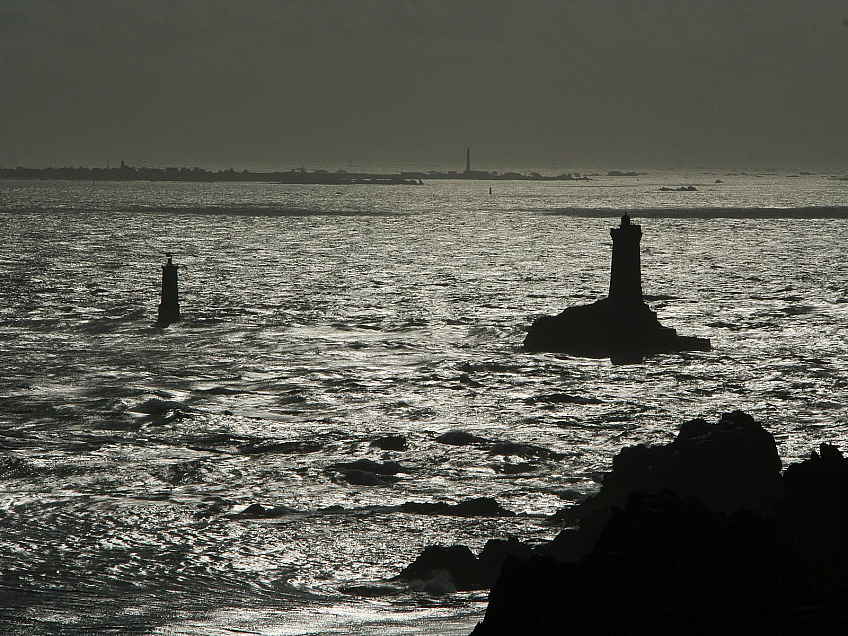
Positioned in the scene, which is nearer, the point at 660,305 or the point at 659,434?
the point at 659,434

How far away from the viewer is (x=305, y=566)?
16594 mm

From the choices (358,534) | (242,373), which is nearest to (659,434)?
(358,534)

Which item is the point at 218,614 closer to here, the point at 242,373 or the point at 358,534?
the point at 358,534

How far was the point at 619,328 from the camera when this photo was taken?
37531 millimetres

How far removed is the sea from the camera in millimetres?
15398

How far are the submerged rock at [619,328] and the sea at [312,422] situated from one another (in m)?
1.12

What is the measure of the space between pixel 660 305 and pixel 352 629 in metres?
44.1

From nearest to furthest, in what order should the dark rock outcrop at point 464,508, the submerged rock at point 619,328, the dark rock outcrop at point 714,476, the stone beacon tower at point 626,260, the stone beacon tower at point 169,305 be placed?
the dark rock outcrop at point 714,476
the dark rock outcrop at point 464,508
the stone beacon tower at point 626,260
the submerged rock at point 619,328
the stone beacon tower at point 169,305

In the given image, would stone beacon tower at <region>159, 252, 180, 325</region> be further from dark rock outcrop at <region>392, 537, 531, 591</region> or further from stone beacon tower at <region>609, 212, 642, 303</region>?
dark rock outcrop at <region>392, 537, 531, 591</region>

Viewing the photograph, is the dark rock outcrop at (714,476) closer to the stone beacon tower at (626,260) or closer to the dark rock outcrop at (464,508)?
the dark rock outcrop at (464,508)

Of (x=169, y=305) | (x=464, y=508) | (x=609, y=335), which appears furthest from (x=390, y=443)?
(x=169, y=305)

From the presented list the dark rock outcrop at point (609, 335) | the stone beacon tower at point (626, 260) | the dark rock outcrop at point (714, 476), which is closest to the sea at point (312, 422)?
the dark rock outcrop at point (609, 335)

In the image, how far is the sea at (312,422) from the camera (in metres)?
15.4

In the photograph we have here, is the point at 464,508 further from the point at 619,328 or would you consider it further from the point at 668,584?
the point at 619,328
